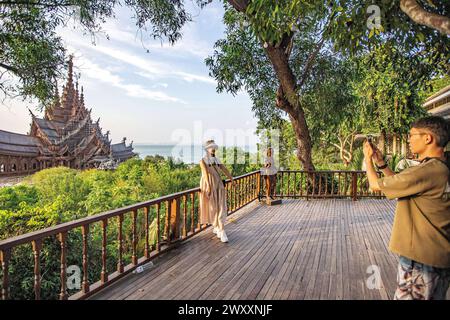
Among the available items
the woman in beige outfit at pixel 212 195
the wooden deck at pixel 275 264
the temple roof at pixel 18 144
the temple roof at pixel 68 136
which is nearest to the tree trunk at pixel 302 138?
the wooden deck at pixel 275 264

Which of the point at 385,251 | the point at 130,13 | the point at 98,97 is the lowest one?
the point at 385,251

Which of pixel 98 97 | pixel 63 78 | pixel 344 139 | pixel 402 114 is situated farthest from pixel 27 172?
pixel 98 97

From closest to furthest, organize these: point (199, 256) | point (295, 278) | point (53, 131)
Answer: point (295, 278) < point (199, 256) < point (53, 131)

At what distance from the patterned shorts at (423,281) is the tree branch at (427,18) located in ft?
7.19

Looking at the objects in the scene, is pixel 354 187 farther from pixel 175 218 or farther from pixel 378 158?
pixel 378 158

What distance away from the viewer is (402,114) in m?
13.8

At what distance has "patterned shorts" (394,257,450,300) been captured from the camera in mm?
1653

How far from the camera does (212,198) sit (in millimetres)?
4652

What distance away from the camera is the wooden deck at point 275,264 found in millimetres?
2922

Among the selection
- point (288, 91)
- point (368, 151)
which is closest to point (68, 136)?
point (288, 91)

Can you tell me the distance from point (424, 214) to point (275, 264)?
2.33m

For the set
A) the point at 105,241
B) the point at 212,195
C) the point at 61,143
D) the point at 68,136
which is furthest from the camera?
the point at 68,136
